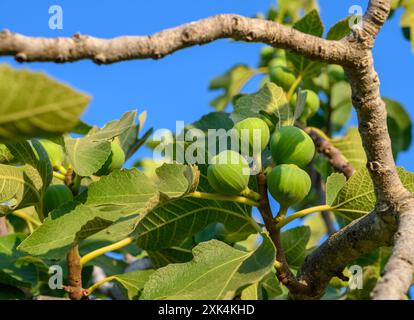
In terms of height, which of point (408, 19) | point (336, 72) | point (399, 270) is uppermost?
point (408, 19)

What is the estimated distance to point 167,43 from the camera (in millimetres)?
992

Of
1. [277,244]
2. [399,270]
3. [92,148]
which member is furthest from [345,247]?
[92,148]

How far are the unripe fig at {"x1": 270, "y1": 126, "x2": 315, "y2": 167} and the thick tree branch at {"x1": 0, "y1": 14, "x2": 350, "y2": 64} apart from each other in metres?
0.27

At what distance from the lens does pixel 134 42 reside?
94 centimetres

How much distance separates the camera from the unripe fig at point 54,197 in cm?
177

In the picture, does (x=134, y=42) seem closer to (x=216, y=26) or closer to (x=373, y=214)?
(x=216, y=26)

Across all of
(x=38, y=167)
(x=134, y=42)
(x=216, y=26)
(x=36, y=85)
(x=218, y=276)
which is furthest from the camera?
(x=38, y=167)

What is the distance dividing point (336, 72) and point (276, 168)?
169cm

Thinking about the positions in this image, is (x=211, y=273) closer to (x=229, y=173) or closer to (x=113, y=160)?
(x=229, y=173)

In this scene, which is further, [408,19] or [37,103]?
[408,19]

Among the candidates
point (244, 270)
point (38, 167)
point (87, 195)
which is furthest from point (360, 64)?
point (38, 167)

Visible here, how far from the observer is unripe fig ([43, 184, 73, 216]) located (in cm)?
177

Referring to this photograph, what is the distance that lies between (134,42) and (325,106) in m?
2.41

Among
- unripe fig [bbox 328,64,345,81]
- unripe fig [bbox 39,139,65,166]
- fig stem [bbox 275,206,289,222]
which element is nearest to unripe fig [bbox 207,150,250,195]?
fig stem [bbox 275,206,289,222]
